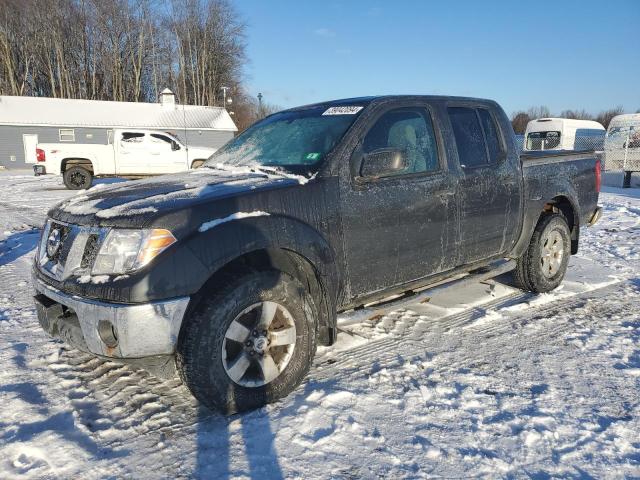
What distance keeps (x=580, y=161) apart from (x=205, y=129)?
110 feet

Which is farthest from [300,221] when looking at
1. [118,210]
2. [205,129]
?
[205,129]

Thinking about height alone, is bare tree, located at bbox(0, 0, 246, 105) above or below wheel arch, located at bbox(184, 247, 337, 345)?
above

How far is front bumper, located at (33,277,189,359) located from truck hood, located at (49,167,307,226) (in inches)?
17.0

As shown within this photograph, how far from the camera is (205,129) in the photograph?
119 feet

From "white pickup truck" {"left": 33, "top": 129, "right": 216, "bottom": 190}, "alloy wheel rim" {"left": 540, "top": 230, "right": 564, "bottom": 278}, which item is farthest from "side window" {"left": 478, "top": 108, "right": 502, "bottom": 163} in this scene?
"white pickup truck" {"left": 33, "top": 129, "right": 216, "bottom": 190}

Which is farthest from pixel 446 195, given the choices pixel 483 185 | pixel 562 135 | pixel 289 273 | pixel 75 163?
pixel 562 135

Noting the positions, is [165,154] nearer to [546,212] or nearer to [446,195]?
[546,212]

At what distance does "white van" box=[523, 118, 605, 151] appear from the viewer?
2127 centimetres

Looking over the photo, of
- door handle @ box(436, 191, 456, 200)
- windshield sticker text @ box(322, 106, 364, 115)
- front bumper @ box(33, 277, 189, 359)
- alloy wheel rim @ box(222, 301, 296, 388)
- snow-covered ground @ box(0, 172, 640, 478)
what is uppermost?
windshield sticker text @ box(322, 106, 364, 115)

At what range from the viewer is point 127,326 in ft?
8.05

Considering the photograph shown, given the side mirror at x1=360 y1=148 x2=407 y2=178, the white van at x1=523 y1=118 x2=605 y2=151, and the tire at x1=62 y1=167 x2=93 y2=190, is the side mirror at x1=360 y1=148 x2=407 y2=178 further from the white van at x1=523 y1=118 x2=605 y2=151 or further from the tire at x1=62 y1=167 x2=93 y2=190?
the white van at x1=523 y1=118 x2=605 y2=151

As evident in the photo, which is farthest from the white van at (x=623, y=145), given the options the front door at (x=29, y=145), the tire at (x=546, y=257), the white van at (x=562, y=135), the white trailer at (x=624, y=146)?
the front door at (x=29, y=145)

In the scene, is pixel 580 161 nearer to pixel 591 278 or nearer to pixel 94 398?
pixel 591 278

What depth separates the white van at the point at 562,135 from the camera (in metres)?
21.3
